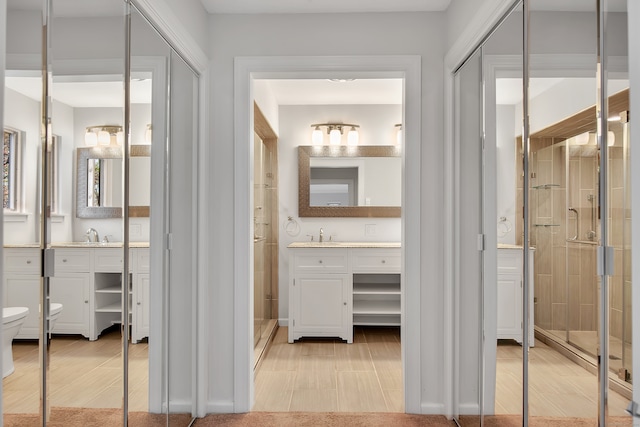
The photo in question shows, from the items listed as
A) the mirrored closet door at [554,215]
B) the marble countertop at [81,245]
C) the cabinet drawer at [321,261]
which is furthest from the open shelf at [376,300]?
the marble countertop at [81,245]

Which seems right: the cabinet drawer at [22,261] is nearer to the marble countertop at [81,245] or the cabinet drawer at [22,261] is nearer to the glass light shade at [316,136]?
the marble countertop at [81,245]

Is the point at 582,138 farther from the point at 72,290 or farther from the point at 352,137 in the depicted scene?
the point at 352,137

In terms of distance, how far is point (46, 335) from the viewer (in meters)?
1.32

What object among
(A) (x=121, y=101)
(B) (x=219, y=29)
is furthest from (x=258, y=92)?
(A) (x=121, y=101)

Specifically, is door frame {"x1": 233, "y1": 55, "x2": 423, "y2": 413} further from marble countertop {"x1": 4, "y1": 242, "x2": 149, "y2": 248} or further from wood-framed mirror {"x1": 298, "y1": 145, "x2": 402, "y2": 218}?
wood-framed mirror {"x1": 298, "y1": 145, "x2": 402, "y2": 218}

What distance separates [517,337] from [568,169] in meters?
0.77

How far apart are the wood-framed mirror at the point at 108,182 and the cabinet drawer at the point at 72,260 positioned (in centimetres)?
13

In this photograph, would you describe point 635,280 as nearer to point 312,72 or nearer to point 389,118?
point 312,72

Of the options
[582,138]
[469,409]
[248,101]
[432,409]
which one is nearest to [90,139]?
[248,101]

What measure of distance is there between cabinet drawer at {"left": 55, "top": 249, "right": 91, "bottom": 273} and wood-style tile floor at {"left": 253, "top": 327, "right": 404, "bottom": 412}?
1.77m

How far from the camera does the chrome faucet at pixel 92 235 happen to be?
61.8 inches

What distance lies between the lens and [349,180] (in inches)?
201

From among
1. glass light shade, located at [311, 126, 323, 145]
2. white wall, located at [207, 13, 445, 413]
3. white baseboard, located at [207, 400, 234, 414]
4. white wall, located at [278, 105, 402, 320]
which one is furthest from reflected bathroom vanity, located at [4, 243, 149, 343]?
glass light shade, located at [311, 126, 323, 145]

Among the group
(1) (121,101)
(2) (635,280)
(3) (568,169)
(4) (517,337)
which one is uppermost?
(1) (121,101)
